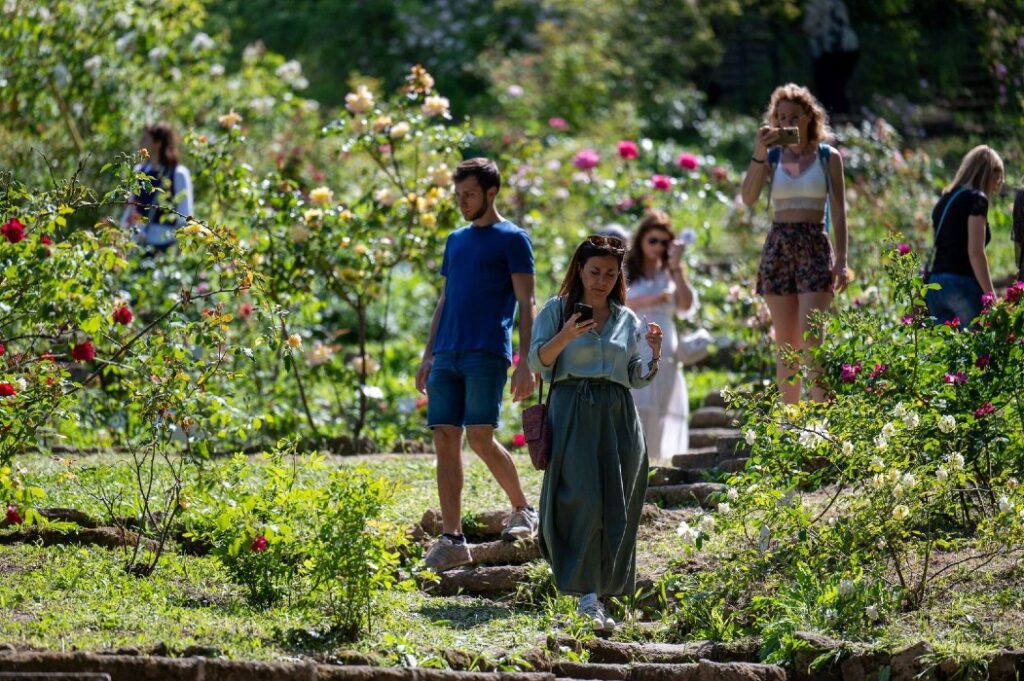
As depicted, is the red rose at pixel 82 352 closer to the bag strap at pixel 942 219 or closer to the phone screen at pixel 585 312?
the phone screen at pixel 585 312

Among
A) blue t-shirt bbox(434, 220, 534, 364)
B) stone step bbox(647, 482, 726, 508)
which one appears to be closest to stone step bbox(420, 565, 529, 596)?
blue t-shirt bbox(434, 220, 534, 364)

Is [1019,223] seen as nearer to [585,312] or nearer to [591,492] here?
[585,312]

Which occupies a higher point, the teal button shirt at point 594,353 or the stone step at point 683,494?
the teal button shirt at point 594,353

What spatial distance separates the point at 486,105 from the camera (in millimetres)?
19625

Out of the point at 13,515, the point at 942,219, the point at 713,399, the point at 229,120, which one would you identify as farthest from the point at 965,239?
the point at 13,515

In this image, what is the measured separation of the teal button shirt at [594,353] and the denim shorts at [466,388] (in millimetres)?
506

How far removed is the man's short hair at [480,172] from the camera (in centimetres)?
677

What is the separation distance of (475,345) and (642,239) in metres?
2.58

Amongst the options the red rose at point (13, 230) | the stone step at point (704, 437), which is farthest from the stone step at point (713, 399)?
the red rose at point (13, 230)

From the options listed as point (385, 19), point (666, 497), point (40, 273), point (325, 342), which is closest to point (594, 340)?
point (666, 497)

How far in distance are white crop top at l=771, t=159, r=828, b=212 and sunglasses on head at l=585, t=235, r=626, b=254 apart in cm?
180

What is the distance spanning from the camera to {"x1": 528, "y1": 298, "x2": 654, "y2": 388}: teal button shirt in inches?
245

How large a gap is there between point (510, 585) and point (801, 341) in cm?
209

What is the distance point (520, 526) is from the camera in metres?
6.93
